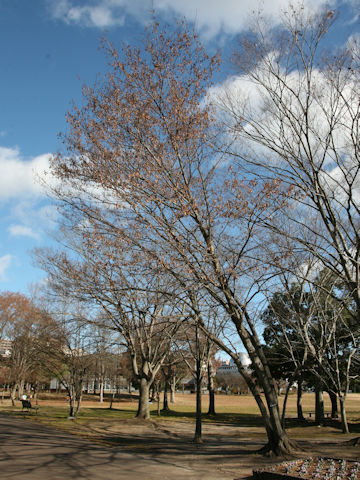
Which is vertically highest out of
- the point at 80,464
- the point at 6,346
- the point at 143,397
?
the point at 6,346

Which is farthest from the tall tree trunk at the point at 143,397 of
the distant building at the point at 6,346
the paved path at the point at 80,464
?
the distant building at the point at 6,346

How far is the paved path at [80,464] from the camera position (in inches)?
352

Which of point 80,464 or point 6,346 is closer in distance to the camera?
point 80,464

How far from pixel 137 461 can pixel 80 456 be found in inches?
Answer: 65.8

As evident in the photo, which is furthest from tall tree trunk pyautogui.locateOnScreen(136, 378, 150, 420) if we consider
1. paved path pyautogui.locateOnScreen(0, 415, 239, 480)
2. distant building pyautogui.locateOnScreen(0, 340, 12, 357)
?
distant building pyautogui.locateOnScreen(0, 340, 12, 357)

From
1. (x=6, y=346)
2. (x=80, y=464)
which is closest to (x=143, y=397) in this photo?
(x=80, y=464)

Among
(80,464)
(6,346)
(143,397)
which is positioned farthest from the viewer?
(6,346)

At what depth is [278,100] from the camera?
345 inches

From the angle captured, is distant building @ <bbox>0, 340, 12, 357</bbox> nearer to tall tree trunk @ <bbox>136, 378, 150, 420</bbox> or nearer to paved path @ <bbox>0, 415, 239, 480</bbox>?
tall tree trunk @ <bbox>136, 378, 150, 420</bbox>

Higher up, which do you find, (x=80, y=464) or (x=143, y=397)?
(x=80, y=464)

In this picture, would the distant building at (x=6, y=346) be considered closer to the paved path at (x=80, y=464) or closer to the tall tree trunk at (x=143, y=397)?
the tall tree trunk at (x=143, y=397)

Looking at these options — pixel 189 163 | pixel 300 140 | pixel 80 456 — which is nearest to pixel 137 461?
pixel 80 456

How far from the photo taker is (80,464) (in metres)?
10.1

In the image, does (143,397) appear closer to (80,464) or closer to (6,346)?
(80,464)
